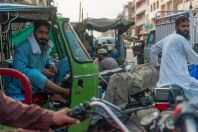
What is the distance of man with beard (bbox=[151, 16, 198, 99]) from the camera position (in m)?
6.38

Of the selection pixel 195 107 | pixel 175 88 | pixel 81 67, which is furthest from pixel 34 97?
pixel 195 107

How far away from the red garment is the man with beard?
3997 mm

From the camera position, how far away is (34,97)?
569 centimetres

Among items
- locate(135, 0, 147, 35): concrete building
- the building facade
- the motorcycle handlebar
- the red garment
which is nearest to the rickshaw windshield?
the red garment

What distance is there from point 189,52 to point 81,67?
69.1 inches

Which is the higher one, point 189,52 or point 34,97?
point 189,52

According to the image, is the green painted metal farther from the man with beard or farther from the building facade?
the building facade

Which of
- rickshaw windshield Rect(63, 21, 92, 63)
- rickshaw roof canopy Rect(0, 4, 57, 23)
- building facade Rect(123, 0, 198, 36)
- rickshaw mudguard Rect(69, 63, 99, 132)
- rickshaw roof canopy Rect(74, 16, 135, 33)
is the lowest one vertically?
rickshaw mudguard Rect(69, 63, 99, 132)

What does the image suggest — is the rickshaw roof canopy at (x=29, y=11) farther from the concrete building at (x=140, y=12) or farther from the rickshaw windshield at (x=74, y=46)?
the concrete building at (x=140, y=12)

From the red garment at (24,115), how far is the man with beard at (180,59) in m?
4.00

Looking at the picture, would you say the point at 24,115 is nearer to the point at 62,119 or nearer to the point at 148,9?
the point at 62,119

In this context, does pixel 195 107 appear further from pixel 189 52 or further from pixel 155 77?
pixel 155 77

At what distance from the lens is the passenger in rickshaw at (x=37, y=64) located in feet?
17.6

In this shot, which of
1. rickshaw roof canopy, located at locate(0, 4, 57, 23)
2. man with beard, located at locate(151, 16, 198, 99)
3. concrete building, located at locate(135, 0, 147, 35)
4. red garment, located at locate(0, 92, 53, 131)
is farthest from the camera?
concrete building, located at locate(135, 0, 147, 35)
